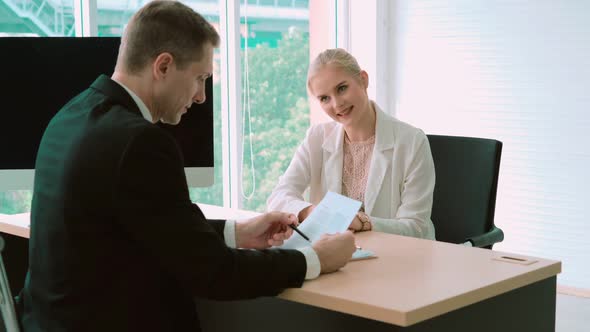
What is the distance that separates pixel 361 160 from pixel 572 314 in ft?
6.12

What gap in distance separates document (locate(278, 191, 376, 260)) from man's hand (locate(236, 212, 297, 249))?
1.3 inches

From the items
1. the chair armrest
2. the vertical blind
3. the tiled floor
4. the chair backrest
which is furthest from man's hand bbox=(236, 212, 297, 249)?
the vertical blind

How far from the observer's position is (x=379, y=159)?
300 cm

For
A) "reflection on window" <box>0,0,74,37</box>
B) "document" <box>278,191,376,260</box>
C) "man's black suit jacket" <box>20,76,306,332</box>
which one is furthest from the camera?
"reflection on window" <box>0,0,74,37</box>

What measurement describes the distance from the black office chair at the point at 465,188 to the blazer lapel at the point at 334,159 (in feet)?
1.27

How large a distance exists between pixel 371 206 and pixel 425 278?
1070 mm

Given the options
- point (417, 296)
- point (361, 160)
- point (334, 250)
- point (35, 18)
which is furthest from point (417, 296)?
point (35, 18)

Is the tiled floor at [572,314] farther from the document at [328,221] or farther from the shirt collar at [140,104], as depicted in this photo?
the shirt collar at [140,104]

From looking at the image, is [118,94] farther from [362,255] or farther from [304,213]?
[304,213]

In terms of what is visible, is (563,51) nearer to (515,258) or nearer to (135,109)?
(515,258)

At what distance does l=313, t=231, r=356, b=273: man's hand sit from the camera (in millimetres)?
1941

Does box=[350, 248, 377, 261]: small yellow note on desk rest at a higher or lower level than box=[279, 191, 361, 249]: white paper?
lower

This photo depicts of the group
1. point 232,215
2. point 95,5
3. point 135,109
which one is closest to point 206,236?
point 135,109

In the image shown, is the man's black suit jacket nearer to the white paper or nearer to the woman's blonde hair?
the white paper
